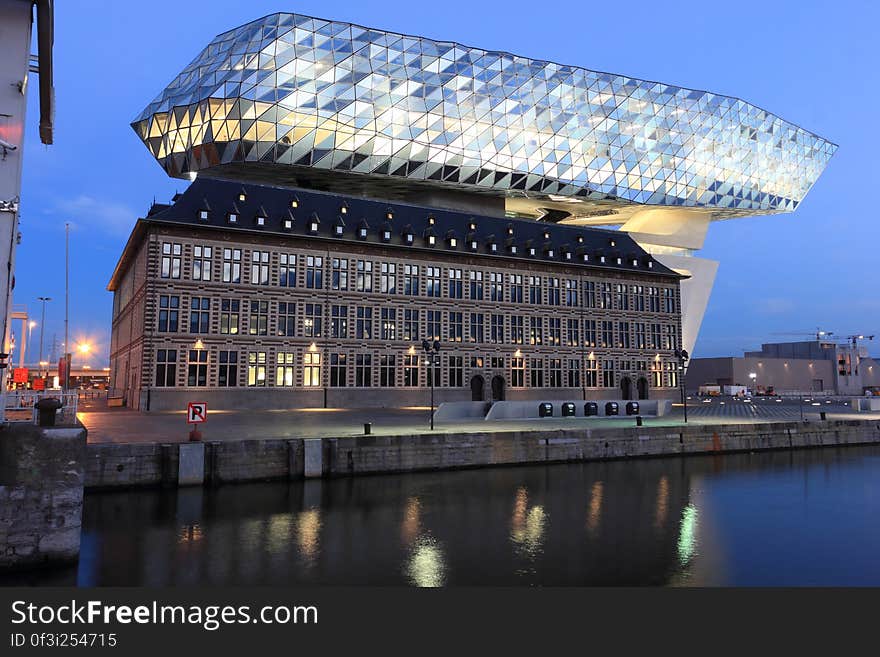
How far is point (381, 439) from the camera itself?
2916 centimetres

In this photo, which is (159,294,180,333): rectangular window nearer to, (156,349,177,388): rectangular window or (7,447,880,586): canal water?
(156,349,177,388): rectangular window

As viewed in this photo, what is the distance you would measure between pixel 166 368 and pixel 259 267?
1187 cm

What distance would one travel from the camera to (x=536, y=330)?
71000 millimetres

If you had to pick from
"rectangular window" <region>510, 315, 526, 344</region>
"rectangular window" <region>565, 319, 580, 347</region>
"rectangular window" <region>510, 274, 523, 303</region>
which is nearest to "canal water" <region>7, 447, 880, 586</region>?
"rectangular window" <region>510, 315, 526, 344</region>

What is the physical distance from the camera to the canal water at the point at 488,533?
50.7 ft

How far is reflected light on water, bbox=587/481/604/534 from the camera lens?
20.6m

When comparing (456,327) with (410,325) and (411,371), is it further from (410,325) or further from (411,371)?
(411,371)

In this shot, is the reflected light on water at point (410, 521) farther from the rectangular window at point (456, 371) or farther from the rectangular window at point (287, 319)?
the rectangular window at point (456, 371)

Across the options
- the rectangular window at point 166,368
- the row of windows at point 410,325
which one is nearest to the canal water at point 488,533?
the rectangular window at point 166,368

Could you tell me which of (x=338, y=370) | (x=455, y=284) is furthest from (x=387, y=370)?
(x=455, y=284)

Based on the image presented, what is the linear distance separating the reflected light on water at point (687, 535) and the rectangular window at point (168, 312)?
4379 centimetres

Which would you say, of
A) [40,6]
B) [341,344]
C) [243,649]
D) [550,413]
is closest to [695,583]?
[243,649]

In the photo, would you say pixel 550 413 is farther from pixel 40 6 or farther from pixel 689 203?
pixel 689 203

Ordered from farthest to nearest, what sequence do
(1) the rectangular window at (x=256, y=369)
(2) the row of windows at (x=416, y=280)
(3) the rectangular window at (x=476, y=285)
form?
(3) the rectangular window at (x=476, y=285) → (1) the rectangular window at (x=256, y=369) → (2) the row of windows at (x=416, y=280)
